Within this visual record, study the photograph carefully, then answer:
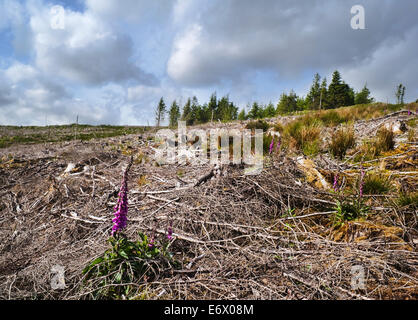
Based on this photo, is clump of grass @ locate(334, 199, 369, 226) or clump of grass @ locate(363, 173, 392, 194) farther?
clump of grass @ locate(363, 173, 392, 194)

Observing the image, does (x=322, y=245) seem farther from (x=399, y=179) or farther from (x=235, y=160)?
(x=235, y=160)

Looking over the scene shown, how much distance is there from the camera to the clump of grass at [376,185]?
2.95 meters

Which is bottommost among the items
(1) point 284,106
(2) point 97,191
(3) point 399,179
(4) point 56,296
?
(4) point 56,296

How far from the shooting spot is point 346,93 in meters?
43.4

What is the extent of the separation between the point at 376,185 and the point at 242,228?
2023 millimetres

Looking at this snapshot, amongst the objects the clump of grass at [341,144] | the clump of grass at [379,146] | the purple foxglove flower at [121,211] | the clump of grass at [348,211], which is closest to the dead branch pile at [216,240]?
the clump of grass at [348,211]

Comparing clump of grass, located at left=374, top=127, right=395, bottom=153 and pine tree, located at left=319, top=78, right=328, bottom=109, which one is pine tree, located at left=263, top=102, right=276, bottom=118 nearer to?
pine tree, located at left=319, top=78, right=328, bottom=109

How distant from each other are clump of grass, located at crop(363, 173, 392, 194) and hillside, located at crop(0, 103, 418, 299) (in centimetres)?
1

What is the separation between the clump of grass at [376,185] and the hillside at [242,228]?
0.04 ft

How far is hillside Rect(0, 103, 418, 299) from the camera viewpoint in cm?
174

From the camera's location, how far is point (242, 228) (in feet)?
8.39

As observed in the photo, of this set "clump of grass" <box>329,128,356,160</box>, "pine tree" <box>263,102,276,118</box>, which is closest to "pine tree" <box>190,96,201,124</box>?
"pine tree" <box>263,102,276,118</box>

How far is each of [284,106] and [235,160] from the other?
5194cm
